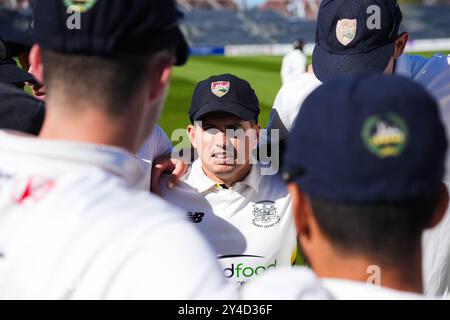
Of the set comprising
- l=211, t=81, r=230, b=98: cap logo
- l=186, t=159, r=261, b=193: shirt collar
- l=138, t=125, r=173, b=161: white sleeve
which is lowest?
l=186, t=159, r=261, b=193: shirt collar

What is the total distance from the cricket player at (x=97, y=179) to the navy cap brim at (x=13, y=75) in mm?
1635

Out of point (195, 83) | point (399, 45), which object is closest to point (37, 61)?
point (399, 45)

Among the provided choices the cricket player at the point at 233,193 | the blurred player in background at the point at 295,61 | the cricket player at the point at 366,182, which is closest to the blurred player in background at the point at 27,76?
the cricket player at the point at 233,193

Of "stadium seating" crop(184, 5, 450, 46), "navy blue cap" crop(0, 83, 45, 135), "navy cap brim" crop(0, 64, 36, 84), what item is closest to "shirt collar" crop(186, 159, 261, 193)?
"navy cap brim" crop(0, 64, 36, 84)

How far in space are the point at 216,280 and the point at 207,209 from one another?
6.68ft

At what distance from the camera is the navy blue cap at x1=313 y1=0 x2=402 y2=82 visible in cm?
282

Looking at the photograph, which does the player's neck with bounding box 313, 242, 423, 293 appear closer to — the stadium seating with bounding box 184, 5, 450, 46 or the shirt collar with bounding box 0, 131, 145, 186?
the shirt collar with bounding box 0, 131, 145, 186

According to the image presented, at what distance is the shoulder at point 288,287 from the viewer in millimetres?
1241

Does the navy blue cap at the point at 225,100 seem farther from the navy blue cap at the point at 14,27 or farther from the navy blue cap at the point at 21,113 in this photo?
the navy blue cap at the point at 21,113

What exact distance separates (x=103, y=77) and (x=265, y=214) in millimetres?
1968

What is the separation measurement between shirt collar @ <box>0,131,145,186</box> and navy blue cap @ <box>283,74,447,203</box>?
1.35ft

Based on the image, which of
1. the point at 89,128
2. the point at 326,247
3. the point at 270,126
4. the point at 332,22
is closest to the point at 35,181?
the point at 89,128

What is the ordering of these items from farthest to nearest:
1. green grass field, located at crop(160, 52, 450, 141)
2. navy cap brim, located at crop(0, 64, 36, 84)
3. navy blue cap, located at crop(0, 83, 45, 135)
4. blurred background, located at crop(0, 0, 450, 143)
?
blurred background, located at crop(0, 0, 450, 143), green grass field, located at crop(160, 52, 450, 141), navy cap brim, located at crop(0, 64, 36, 84), navy blue cap, located at crop(0, 83, 45, 135)

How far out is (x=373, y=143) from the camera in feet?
3.93
